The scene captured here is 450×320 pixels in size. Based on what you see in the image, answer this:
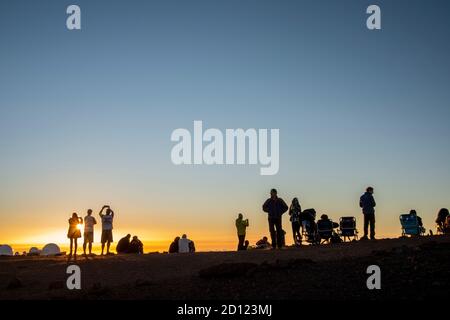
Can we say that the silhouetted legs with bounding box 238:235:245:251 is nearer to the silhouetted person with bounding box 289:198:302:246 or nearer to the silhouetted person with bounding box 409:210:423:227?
the silhouetted person with bounding box 289:198:302:246

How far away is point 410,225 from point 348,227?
412 cm

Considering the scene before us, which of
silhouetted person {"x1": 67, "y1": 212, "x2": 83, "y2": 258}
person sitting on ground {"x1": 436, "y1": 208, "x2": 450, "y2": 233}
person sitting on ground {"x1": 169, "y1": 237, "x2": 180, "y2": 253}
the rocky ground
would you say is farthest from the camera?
person sitting on ground {"x1": 436, "y1": 208, "x2": 450, "y2": 233}

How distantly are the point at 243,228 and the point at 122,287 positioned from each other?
1336 cm

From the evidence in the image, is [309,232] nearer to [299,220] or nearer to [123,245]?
[299,220]

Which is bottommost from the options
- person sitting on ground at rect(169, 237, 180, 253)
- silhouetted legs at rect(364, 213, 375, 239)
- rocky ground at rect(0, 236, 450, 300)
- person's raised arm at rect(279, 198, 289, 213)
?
person sitting on ground at rect(169, 237, 180, 253)

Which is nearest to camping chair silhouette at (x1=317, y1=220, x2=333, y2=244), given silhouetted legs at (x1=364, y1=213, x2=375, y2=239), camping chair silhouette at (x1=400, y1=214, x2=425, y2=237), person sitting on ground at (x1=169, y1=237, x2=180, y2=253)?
silhouetted legs at (x1=364, y1=213, x2=375, y2=239)

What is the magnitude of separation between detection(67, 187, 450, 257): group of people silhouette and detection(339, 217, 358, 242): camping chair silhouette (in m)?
0.42

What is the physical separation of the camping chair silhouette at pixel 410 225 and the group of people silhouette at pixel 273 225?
0.19 meters

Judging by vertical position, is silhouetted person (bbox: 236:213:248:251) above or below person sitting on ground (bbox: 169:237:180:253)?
above

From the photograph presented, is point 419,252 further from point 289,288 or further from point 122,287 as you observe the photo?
point 122,287

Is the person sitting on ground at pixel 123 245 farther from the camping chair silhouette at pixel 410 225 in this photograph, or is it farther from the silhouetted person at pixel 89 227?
the camping chair silhouette at pixel 410 225

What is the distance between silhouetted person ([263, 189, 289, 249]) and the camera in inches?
853
